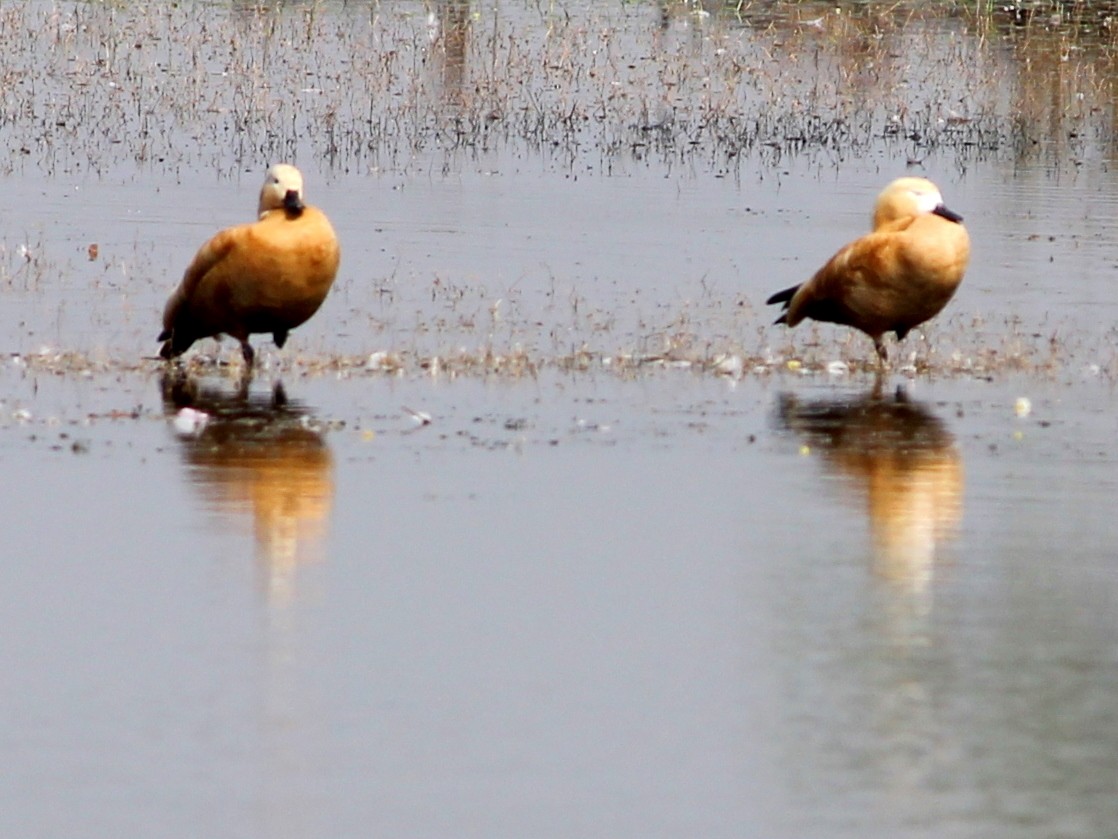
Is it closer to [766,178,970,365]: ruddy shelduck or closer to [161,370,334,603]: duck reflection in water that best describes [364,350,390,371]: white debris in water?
[161,370,334,603]: duck reflection in water

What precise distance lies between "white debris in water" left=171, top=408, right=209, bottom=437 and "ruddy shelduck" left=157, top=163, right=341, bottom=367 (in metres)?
1.40

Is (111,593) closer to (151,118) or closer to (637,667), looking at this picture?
(637,667)

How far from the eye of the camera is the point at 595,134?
24.8m

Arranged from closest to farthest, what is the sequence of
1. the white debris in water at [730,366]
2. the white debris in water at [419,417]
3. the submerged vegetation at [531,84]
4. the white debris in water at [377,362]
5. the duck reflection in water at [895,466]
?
the duck reflection in water at [895,466]
the white debris in water at [419,417]
the white debris in water at [377,362]
the white debris in water at [730,366]
the submerged vegetation at [531,84]

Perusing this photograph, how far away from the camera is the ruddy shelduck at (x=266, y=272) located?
41.7ft

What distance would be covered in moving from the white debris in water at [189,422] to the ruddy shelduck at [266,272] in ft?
4.60

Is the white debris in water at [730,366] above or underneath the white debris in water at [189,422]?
above

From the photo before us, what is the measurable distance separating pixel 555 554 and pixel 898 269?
458 centimetres

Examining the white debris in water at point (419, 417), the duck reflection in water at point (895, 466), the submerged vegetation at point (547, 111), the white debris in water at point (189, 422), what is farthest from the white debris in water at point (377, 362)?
the duck reflection in water at point (895, 466)

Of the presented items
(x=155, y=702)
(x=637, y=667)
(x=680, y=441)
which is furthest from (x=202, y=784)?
(x=680, y=441)

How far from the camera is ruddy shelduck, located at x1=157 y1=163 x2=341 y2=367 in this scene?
41.7 ft

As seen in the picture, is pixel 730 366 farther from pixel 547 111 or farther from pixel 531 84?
pixel 531 84

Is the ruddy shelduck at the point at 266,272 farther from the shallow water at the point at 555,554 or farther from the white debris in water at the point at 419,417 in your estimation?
the white debris in water at the point at 419,417

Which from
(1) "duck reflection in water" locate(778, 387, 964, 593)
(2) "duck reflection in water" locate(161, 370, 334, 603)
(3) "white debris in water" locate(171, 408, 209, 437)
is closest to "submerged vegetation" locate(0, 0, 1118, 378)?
(2) "duck reflection in water" locate(161, 370, 334, 603)
